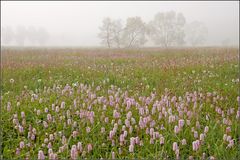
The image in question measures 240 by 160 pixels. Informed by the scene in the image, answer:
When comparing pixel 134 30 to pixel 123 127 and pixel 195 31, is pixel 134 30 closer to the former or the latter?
pixel 123 127

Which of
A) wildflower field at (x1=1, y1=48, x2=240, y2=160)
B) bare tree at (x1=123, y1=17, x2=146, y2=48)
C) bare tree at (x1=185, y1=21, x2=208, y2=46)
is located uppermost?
bare tree at (x1=185, y1=21, x2=208, y2=46)

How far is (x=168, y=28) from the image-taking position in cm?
7888

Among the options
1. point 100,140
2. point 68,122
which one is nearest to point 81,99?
point 68,122

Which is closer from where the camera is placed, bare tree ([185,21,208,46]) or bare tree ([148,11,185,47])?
bare tree ([148,11,185,47])

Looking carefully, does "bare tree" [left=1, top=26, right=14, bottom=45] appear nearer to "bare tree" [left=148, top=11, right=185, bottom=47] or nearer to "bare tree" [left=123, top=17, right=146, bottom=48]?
"bare tree" [left=148, top=11, right=185, bottom=47]

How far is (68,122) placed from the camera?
4.82m

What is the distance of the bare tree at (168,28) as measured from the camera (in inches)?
3012

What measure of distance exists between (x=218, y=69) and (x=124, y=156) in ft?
22.8

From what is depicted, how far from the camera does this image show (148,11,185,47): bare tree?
76500mm

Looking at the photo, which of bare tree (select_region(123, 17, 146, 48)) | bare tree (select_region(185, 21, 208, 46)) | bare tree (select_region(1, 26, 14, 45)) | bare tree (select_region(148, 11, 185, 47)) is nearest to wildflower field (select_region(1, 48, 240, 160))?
bare tree (select_region(123, 17, 146, 48))

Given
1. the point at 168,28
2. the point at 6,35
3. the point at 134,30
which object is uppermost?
the point at 6,35

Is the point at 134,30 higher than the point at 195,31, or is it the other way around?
the point at 195,31

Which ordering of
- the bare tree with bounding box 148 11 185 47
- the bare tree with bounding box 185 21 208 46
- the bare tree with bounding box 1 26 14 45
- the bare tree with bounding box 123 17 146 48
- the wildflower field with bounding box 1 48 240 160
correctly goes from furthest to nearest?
the bare tree with bounding box 1 26 14 45 < the bare tree with bounding box 185 21 208 46 < the bare tree with bounding box 148 11 185 47 < the bare tree with bounding box 123 17 146 48 < the wildflower field with bounding box 1 48 240 160

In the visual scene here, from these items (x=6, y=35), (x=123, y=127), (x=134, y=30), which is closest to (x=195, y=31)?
(x=134, y=30)
